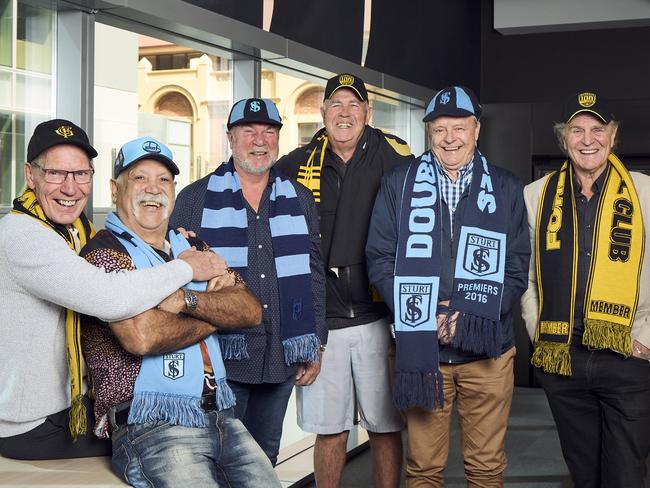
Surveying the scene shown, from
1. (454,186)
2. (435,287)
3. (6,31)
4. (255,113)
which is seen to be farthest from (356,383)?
(6,31)

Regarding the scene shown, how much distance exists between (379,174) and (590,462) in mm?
1384

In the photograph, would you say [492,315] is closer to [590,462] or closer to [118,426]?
[590,462]

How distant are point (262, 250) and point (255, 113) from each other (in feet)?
1.64

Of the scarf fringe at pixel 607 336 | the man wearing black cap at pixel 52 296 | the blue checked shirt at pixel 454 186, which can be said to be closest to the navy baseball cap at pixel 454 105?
the blue checked shirt at pixel 454 186

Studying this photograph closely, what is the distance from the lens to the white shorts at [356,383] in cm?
381

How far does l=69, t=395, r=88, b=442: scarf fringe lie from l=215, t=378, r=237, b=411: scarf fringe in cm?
37

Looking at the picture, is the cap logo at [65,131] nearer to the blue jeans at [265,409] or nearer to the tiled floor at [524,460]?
the blue jeans at [265,409]

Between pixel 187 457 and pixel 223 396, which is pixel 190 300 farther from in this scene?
pixel 187 457

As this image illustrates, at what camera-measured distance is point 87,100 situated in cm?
326

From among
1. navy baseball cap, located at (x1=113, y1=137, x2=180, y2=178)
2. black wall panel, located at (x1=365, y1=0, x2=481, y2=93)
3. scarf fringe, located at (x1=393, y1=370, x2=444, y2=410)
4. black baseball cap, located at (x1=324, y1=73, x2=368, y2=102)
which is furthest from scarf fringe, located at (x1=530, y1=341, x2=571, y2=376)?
black wall panel, located at (x1=365, y1=0, x2=481, y2=93)

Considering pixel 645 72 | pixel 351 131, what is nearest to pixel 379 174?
pixel 351 131

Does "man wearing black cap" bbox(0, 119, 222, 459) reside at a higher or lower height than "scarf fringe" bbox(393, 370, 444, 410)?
higher

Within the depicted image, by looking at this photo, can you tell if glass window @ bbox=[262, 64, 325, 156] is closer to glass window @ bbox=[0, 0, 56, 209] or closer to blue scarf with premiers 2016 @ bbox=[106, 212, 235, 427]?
glass window @ bbox=[0, 0, 56, 209]

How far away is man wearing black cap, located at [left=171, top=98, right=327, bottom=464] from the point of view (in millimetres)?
3359
